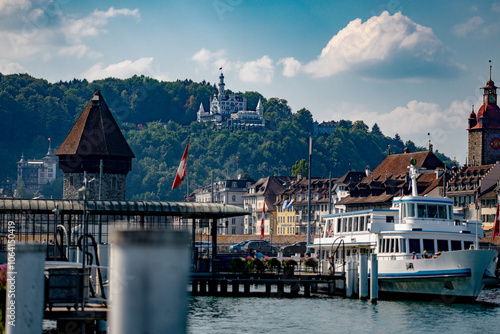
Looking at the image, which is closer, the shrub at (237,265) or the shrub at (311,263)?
the shrub at (237,265)

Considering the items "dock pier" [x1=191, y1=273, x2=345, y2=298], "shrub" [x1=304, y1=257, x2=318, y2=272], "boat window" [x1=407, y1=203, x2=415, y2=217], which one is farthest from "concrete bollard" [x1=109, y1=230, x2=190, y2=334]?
"shrub" [x1=304, y1=257, x2=318, y2=272]

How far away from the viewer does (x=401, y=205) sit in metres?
48.7

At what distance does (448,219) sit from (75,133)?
45269 mm

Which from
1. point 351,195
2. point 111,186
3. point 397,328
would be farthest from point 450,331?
point 351,195

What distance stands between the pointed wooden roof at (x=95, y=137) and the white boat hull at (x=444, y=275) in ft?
137

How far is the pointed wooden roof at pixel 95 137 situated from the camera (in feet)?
274

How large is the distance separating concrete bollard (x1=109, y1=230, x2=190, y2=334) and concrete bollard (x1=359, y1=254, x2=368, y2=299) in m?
38.9

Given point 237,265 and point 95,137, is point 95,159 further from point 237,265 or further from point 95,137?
point 237,265

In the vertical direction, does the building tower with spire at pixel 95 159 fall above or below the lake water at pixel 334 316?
above

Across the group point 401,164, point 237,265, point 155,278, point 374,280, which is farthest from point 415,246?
point 401,164

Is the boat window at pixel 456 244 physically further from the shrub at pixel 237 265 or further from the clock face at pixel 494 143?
the clock face at pixel 494 143

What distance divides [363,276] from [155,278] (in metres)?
40.3

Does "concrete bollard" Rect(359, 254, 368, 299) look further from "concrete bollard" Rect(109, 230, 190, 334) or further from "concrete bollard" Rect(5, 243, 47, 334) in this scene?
"concrete bollard" Rect(109, 230, 190, 334)

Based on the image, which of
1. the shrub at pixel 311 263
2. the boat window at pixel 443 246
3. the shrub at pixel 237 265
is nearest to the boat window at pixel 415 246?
the boat window at pixel 443 246
